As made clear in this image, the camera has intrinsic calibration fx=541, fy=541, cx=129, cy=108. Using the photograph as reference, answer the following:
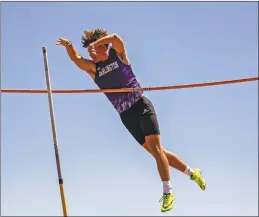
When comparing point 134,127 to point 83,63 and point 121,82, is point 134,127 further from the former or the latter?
point 83,63

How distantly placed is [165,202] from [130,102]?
6.01 ft

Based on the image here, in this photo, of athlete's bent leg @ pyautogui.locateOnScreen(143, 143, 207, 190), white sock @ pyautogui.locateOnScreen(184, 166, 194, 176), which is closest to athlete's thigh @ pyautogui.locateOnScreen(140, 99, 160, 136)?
athlete's bent leg @ pyautogui.locateOnScreen(143, 143, 207, 190)

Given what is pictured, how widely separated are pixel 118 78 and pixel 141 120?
0.86 m

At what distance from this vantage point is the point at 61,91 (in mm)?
10539

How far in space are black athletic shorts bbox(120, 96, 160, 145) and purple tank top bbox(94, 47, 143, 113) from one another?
11 centimetres

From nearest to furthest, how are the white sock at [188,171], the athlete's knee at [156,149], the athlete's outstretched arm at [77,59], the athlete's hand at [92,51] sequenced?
the athlete's hand at [92,51], the athlete's knee at [156,149], the athlete's outstretched arm at [77,59], the white sock at [188,171]

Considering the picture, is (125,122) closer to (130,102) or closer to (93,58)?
(130,102)

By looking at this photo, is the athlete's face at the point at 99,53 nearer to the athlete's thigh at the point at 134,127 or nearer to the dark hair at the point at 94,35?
the dark hair at the point at 94,35

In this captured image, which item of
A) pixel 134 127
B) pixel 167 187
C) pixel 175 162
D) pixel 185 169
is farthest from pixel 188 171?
pixel 134 127

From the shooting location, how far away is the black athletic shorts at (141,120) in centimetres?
914

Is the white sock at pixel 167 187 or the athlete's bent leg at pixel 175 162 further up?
the athlete's bent leg at pixel 175 162

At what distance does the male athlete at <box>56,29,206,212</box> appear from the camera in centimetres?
916

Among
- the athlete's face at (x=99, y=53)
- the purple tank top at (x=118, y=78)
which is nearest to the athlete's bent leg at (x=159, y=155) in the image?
the purple tank top at (x=118, y=78)

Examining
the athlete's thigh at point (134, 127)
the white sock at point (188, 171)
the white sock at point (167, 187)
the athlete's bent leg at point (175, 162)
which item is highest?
the athlete's thigh at point (134, 127)
